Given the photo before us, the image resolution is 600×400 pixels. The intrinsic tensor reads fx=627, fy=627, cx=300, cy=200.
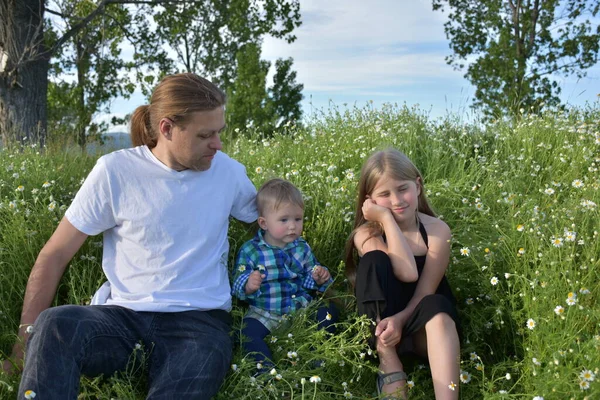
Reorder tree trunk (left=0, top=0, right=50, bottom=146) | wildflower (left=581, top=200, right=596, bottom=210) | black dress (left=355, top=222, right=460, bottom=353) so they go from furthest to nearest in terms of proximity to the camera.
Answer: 1. tree trunk (left=0, top=0, right=50, bottom=146)
2. wildflower (left=581, top=200, right=596, bottom=210)
3. black dress (left=355, top=222, right=460, bottom=353)

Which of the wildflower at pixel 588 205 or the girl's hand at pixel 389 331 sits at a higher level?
the wildflower at pixel 588 205

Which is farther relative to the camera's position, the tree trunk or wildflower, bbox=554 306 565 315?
the tree trunk

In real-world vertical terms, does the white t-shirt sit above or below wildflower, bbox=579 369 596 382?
above

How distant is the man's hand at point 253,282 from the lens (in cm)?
368

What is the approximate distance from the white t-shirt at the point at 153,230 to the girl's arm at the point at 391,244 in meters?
0.90

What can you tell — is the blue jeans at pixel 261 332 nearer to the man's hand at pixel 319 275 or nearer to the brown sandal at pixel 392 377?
the man's hand at pixel 319 275

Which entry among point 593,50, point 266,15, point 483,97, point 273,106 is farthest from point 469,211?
point 273,106

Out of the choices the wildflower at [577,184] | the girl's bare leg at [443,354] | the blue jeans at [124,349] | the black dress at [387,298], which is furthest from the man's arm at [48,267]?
the wildflower at [577,184]

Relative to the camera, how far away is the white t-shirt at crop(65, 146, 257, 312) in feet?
11.4

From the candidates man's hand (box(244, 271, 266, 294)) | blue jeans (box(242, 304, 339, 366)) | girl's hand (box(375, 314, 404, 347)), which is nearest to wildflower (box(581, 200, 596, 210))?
girl's hand (box(375, 314, 404, 347))

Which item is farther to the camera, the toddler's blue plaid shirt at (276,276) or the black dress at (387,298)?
the toddler's blue plaid shirt at (276,276)

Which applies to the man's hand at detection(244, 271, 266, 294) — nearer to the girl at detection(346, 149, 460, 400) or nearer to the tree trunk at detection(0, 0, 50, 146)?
the girl at detection(346, 149, 460, 400)

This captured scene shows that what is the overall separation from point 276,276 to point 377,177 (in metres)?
0.87

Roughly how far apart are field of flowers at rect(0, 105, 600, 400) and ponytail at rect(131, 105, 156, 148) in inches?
34.9
